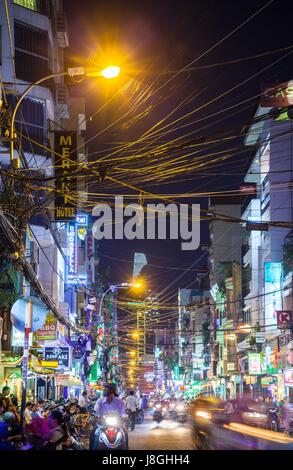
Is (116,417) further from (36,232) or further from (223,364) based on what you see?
(223,364)

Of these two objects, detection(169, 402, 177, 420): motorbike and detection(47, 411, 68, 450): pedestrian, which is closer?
detection(47, 411, 68, 450): pedestrian

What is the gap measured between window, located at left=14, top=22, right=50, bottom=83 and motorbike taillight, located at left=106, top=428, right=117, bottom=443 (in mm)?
27291

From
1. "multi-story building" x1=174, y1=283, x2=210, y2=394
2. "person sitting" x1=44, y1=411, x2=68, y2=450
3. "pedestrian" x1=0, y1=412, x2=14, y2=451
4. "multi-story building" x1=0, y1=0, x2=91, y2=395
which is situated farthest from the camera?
"multi-story building" x1=174, y1=283, x2=210, y2=394

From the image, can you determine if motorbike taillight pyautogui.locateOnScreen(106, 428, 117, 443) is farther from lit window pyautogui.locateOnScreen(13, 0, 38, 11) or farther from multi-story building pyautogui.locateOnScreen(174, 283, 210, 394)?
multi-story building pyautogui.locateOnScreen(174, 283, 210, 394)

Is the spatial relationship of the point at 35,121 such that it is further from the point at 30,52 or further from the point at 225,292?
the point at 225,292

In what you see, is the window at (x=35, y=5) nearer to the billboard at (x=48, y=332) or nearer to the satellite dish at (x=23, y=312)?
the billboard at (x=48, y=332)

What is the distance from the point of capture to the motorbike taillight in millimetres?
16109

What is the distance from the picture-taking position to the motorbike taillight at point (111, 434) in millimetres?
16109

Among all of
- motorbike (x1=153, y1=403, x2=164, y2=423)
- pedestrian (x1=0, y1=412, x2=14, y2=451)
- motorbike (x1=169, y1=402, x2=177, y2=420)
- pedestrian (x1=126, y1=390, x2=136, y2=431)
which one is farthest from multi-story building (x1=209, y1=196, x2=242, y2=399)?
pedestrian (x1=0, y1=412, x2=14, y2=451)

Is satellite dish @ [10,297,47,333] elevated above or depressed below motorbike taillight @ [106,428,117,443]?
above

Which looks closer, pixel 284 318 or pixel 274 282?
pixel 284 318

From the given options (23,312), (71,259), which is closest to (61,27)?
(71,259)

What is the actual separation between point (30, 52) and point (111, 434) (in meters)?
28.8

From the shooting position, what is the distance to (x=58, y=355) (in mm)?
34594
